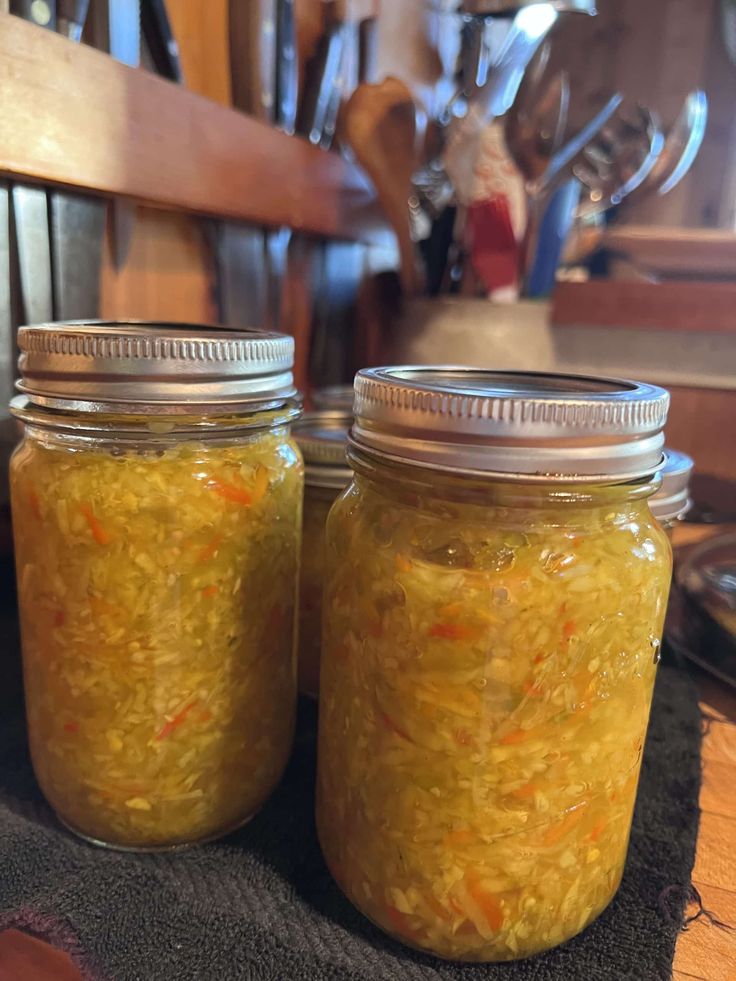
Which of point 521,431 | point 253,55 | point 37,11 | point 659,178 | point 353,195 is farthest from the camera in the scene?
point 659,178

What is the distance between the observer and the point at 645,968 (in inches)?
17.7

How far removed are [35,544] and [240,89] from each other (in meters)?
0.61

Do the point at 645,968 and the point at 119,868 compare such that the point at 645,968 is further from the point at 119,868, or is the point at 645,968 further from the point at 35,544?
the point at 35,544

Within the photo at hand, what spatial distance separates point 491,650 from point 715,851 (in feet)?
0.94

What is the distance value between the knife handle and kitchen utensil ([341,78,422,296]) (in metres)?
0.44

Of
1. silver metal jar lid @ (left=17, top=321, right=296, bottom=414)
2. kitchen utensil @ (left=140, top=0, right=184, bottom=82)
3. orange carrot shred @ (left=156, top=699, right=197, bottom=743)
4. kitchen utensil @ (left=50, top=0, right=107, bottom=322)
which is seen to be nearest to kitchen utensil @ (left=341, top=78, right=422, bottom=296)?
kitchen utensil @ (left=140, top=0, right=184, bottom=82)

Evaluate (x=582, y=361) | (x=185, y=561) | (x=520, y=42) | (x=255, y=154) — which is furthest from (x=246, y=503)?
(x=520, y=42)

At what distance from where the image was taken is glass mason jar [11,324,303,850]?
0.46m

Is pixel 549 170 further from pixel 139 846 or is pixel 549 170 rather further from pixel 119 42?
pixel 139 846

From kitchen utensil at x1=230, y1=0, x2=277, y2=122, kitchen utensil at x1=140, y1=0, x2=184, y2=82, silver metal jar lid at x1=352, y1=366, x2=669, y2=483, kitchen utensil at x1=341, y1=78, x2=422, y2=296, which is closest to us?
silver metal jar lid at x1=352, y1=366, x2=669, y2=483

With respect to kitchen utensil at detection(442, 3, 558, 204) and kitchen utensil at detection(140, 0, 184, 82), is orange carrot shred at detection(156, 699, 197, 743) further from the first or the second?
kitchen utensil at detection(442, 3, 558, 204)

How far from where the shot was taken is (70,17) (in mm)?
626

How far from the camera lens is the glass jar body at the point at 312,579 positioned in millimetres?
680

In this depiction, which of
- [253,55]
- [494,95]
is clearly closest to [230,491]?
[253,55]
